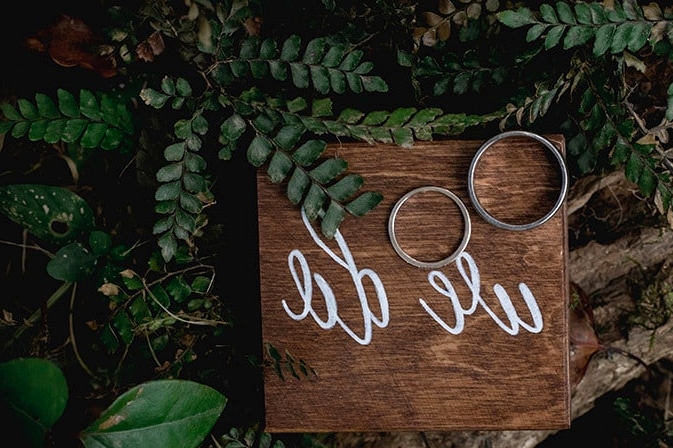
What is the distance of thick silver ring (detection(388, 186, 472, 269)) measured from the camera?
4.55 feet

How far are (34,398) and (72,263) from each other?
312mm

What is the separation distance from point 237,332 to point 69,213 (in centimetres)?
45

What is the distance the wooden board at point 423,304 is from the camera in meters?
1.40

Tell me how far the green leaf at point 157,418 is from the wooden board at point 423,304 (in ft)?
0.50

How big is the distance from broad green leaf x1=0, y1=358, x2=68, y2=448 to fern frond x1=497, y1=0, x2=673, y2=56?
3.52 feet

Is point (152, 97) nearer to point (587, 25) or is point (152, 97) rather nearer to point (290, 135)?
point (290, 135)

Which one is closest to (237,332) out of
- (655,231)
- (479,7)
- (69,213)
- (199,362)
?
(199,362)

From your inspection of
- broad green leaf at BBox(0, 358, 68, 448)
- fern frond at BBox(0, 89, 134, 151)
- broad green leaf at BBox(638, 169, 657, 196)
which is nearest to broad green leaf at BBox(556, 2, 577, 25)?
broad green leaf at BBox(638, 169, 657, 196)

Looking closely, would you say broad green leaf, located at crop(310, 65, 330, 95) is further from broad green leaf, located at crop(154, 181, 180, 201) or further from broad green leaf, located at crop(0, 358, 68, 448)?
broad green leaf, located at crop(0, 358, 68, 448)

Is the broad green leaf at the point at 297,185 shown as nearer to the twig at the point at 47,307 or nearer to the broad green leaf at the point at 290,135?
the broad green leaf at the point at 290,135

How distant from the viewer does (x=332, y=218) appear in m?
1.35

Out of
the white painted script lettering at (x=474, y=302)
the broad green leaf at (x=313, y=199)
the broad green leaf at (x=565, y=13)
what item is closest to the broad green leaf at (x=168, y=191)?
the broad green leaf at (x=313, y=199)

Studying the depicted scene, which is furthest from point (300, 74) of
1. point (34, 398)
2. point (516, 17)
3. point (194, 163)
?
point (34, 398)

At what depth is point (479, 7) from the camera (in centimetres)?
138
